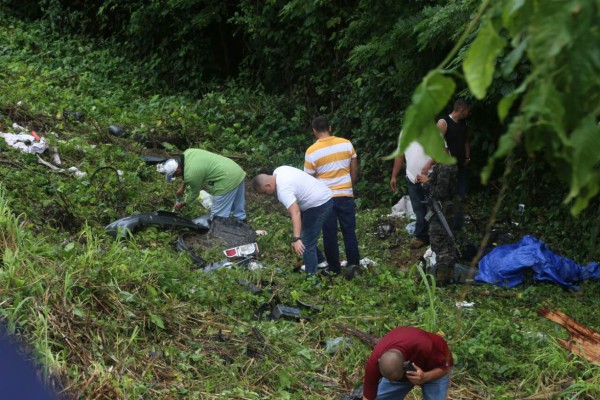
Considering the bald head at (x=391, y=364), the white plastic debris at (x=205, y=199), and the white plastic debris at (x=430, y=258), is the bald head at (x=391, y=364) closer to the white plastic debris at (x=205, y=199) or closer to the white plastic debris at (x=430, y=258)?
the white plastic debris at (x=430, y=258)

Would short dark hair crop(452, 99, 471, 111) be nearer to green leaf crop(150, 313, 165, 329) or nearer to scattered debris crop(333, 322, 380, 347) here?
scattered debris crop(333, 322, 380, 347)

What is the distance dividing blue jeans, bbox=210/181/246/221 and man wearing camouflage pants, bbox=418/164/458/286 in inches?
90.4

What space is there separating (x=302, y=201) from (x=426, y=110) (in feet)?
20.3

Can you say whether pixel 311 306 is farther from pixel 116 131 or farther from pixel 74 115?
pixel 74 115

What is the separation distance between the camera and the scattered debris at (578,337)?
7059mm

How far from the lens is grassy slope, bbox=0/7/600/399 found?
19.4 ft

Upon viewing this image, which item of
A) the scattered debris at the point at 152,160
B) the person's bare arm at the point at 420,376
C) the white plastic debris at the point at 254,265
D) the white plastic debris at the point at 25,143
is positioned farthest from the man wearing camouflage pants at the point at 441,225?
the white plastic debris at the point at 25,143

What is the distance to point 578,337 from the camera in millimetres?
7414

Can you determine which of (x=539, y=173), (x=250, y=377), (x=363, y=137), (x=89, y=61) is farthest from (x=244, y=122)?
(x=250, y=377)

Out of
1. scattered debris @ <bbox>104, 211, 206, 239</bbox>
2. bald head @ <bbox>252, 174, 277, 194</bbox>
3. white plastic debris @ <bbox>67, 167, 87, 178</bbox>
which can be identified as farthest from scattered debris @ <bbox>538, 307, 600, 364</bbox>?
white plastic debris @ <bbox>67, 167, 87, 178</bbox>

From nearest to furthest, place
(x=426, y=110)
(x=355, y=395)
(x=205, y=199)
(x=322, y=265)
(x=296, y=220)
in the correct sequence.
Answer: (x=426, y=110), (x=355, y=395), (x=296, y=220), (x=322, y=265), (x=205, y=199)

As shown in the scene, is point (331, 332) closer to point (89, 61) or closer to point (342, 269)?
point (342, 269)

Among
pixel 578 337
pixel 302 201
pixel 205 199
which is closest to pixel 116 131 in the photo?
pixel 205 199

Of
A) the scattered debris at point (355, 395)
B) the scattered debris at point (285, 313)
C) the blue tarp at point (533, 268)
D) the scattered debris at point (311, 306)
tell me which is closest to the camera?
the scattered debris at point (355, 395)
